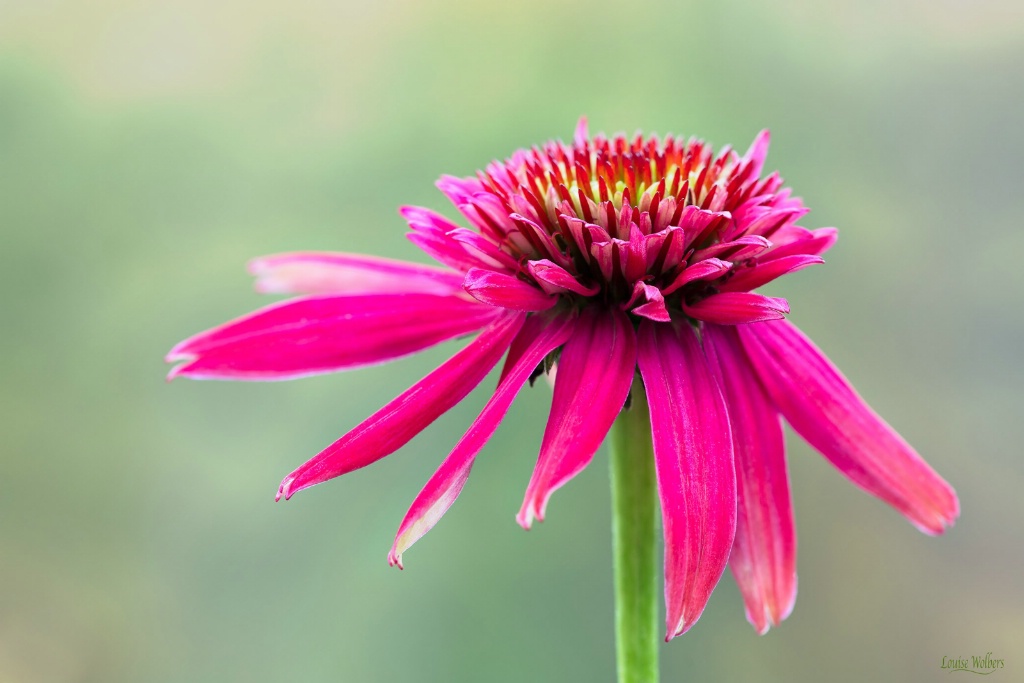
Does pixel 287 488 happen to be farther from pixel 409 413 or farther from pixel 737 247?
pixel 737 247

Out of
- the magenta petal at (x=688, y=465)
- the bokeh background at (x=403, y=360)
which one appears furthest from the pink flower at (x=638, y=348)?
the bokeh background at (x=403, y=360)

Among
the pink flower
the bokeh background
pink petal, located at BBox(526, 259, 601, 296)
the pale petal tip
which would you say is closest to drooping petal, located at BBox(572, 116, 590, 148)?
the pink flower

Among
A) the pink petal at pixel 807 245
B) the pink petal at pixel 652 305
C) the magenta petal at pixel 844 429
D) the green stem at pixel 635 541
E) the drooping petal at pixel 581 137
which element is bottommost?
the green stem at pixel 635 541

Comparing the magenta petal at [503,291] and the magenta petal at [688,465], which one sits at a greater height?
the magenta petal at [503,291]

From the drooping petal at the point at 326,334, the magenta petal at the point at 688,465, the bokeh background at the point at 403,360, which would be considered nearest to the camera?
the magenta petal at the point at 688,465

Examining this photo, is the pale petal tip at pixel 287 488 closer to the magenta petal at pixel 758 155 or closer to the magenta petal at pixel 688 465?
the magenta petal at pixel 688 465

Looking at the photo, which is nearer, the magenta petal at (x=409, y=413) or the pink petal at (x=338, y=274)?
the magenta petal at (x=409, y=413)

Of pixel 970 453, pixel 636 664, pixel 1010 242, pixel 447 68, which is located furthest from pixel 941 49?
pixel 636 664

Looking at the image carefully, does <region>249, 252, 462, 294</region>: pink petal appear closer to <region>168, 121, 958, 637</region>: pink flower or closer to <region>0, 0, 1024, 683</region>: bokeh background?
<region>168, 121, 958, 637</region>: pink flower

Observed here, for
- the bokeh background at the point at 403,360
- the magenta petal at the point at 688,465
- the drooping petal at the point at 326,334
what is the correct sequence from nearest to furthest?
the magenta petal at the point at 688,465, the drooping petal at the point at 326,334, the bokeh background at the point at 403,360
